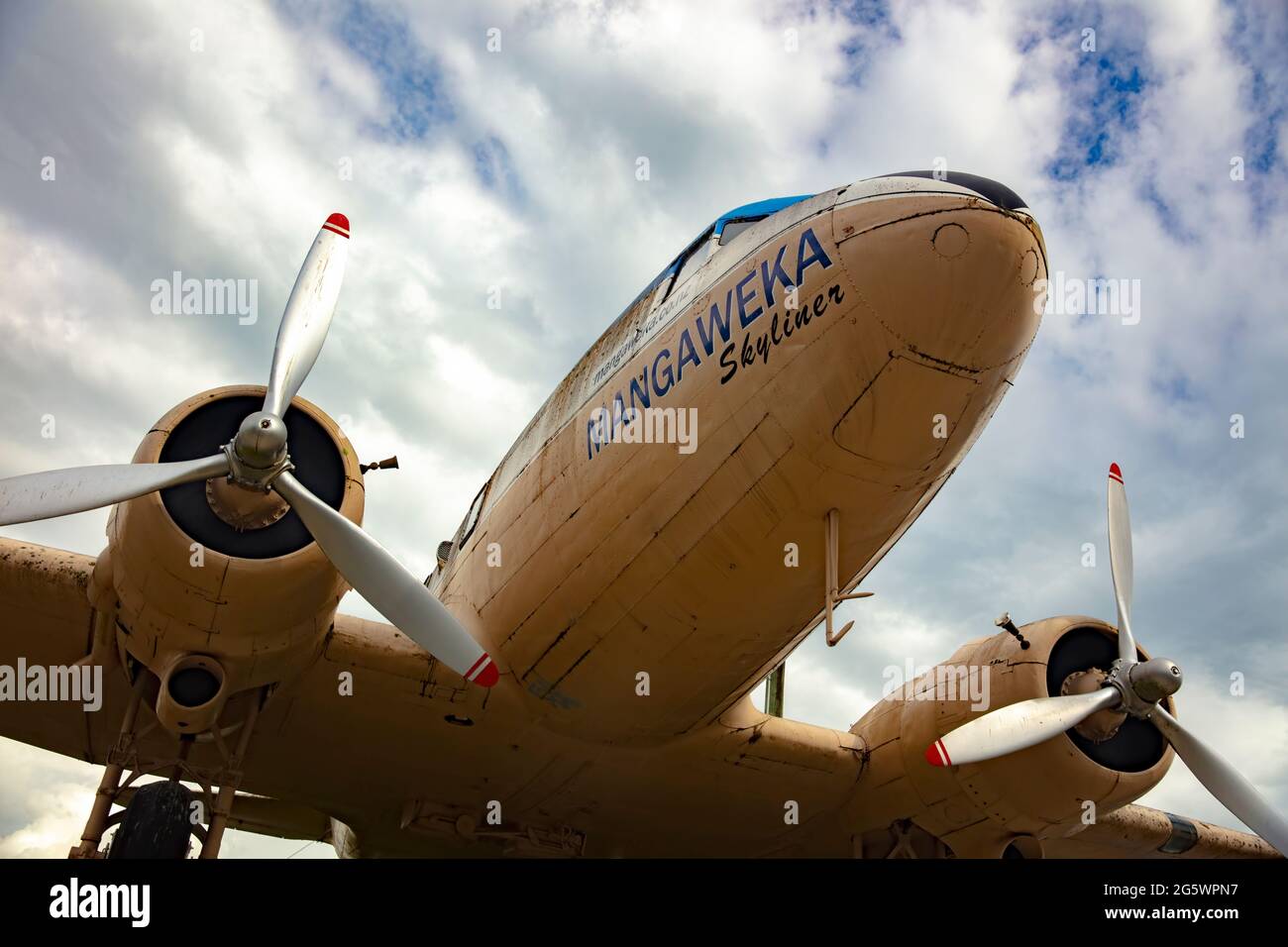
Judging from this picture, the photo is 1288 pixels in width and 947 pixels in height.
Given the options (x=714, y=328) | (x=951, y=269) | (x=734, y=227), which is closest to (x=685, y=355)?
(x=714, y=328)

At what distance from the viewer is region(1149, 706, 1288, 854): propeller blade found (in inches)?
404

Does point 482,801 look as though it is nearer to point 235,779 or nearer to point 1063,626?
point 235,779

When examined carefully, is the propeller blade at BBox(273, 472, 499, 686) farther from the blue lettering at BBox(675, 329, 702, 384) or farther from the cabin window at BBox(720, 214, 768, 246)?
the cabin window at BBox(720, 214, 768, 246)

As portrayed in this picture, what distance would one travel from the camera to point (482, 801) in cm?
1063

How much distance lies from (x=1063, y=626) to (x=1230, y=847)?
16.8 feet

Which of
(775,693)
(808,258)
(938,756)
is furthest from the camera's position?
(775,693)

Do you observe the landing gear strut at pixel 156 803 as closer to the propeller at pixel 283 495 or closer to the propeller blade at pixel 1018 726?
the propeller at pixel 283 495

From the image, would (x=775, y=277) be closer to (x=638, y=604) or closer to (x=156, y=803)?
(x=638, y=604)

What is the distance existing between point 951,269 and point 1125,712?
5551 millimetres

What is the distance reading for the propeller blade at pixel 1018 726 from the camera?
9.41m

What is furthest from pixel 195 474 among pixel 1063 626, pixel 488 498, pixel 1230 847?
pixel 1230 847

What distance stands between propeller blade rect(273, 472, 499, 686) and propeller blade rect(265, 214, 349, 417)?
79 centimetres

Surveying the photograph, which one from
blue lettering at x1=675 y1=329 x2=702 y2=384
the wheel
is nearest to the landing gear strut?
the wheel

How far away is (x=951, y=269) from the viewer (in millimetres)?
6594
